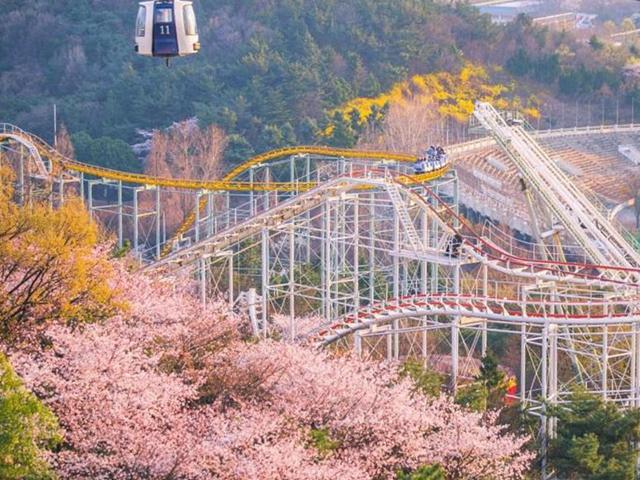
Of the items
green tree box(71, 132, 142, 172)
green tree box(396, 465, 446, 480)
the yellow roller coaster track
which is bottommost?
green tree box(71, 132, 142, 172)

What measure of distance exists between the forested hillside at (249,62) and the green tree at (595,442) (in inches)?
1340

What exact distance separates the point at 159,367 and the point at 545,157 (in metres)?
20.2

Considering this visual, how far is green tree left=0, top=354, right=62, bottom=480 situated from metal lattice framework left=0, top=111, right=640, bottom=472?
1080 cm

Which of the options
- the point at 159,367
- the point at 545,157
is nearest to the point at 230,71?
the point at 545,157

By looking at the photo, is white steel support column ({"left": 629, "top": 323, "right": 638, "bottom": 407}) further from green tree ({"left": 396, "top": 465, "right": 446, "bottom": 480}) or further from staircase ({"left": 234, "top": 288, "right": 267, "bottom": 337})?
staircase ({"left": 234, "top": 288, "right": 267, "bottom": 337})

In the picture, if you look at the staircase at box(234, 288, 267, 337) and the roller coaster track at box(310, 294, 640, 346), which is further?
the staircase at box(234, 288, 267, 337)

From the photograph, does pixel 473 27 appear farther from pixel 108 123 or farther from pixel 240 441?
pixel 240 441

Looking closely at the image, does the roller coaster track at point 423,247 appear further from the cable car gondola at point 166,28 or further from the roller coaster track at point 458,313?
the cable car gondola at point 166,28

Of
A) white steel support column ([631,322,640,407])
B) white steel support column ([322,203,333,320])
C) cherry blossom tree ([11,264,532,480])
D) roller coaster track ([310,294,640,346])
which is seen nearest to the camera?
cherry blossom tree ([11,264,532,480])

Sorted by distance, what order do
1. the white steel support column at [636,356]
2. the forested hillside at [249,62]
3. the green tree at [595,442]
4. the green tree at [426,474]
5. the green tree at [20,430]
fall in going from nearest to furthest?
the green tree at [20,430] → the green tree at [426,474] → the green tree at [595,442] → the white steel support column at [636,356] → the forested hillside at [249,62]

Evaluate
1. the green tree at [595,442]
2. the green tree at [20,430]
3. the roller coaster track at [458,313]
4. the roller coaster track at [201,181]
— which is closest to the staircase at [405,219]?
the roller coaster track at [458,313]

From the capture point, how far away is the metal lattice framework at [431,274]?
40062mm

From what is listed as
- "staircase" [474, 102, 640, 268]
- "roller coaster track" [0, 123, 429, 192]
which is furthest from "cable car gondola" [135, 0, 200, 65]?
"staircase" [474, 102, 640, 268]

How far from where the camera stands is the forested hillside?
73.6 m
